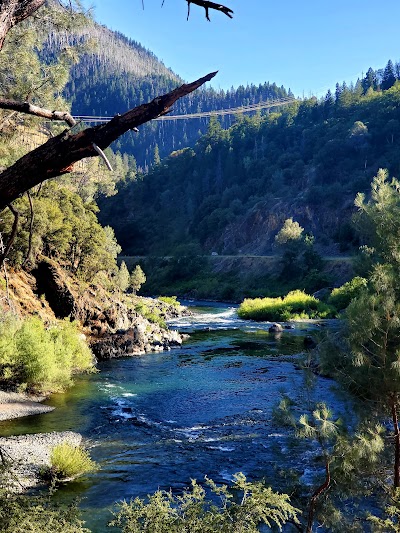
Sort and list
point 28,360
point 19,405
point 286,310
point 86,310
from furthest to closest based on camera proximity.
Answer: point 286,310, point 86,310, point 28,360, point 19,405

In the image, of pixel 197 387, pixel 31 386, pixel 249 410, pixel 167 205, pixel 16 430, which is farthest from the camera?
pixel 167 205

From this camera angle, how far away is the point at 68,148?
4.23 m

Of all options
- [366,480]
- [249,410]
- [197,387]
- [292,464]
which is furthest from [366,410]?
[197,387]

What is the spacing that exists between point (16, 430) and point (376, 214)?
1384 centimetres

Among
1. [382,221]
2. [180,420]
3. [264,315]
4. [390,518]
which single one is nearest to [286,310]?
[264,315]

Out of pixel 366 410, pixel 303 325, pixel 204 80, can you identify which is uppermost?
pixel 204 80

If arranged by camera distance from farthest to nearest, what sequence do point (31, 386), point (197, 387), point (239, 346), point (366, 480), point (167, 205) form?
point (167, 205) < point (239, 346) < point (197, 387) < point (31, 386) < point (366, 480)

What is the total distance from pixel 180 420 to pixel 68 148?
16019 mm

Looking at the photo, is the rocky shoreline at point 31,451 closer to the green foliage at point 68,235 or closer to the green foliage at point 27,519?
the green foliage at point 27,519

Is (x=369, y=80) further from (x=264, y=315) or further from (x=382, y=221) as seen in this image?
(x=382, y=221)

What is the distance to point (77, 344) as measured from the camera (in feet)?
85.9

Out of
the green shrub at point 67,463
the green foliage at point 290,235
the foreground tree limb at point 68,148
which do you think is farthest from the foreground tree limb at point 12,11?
the green foliage at point 290,235

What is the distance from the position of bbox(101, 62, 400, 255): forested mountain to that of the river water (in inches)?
2206

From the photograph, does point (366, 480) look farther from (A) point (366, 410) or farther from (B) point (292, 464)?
(B) point (292, 464)
